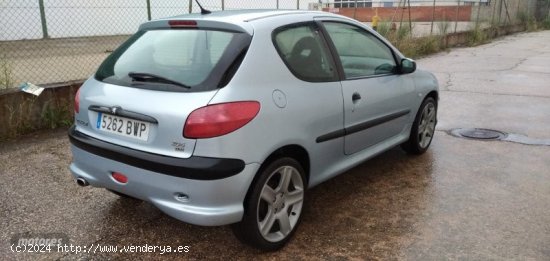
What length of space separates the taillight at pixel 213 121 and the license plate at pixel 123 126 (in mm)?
312

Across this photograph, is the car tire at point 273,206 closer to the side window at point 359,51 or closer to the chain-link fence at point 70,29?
the side window at point 359,51

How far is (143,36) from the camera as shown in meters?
3.34

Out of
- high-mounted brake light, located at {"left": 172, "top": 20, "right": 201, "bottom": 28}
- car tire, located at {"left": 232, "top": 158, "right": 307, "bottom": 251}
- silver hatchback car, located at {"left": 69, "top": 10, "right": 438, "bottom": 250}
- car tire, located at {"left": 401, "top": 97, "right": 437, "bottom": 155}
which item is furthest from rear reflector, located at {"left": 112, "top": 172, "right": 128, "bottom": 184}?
car tire, located at {"left": 401, "top": 97, "right": 437, "bottom": 155}

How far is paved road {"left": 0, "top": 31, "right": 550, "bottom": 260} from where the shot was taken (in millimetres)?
3062

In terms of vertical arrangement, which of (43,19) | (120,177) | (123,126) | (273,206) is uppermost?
(43,19)

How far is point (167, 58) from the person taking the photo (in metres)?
3.01

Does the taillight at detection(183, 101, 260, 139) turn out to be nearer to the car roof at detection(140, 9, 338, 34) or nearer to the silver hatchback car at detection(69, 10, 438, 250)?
the silver hatchback car at detection(69, 10, 438, 250)

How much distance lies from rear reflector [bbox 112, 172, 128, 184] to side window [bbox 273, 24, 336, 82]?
122 centimetres

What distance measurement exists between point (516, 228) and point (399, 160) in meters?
1.59

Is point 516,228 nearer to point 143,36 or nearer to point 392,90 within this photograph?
point 392,90

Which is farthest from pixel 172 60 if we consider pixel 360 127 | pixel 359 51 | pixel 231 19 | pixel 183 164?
pixel 359 51

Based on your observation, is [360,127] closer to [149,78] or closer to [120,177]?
[149,78]

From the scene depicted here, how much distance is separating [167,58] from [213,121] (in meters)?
0.70

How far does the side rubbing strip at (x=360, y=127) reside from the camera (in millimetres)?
3266
